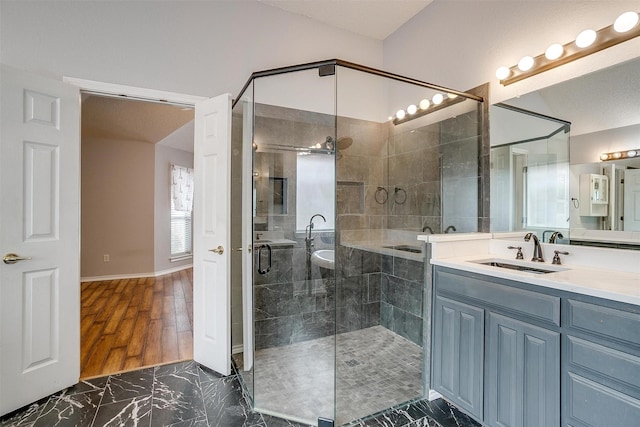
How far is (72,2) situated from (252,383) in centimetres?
294

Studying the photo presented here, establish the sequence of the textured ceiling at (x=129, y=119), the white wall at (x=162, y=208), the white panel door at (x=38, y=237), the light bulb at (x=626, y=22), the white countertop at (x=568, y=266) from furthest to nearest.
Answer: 1. the white wall at (x=162, y=208)
2. the textured ceiling at (x=129, y=119)
3. the white panel door at (x=38, y=237)
4. the light bulb at (x=626, y=22)
5. the white countertop at (x=568, y=266)

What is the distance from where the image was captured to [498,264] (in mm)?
1998

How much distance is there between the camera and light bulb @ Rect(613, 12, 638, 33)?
4.91ft

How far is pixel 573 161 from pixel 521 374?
1318mm

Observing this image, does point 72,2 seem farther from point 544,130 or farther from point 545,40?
point 544,130

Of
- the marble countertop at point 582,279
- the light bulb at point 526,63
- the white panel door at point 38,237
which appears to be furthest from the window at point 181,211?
the light bulb at point 526,63

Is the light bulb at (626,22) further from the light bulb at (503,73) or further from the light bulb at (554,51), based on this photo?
the light bulb at (503,73)

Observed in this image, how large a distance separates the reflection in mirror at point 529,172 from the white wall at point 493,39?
22 cm

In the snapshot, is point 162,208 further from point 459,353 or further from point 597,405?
point 597,405

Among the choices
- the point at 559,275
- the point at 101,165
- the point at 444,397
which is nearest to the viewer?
the point at 559,275

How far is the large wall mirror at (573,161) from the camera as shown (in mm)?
1612

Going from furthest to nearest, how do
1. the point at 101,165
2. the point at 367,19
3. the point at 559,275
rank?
the point at 101,165 < the point at 367,19 < the point at 559,275

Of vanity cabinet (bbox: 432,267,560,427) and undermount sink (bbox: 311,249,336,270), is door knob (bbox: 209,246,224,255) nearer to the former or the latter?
undermount sink (bbox: 311,249,336,270)

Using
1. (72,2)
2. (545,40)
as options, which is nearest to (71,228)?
(72,2)
